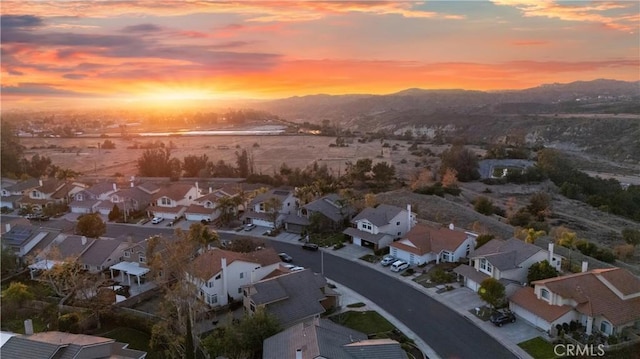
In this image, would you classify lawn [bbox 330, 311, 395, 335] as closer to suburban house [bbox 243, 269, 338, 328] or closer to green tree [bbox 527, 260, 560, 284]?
suburban house [bbox 243, 269, 338, 328]

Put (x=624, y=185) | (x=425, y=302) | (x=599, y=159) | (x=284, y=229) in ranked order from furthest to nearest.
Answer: (x=599, y=159) < (x=624, y=185) < (x=284, y=229) < (x=425, y=302)

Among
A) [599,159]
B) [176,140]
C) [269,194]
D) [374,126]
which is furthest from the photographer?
[374,126]

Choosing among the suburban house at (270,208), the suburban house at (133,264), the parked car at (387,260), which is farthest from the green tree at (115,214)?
the parked car at (387,260)

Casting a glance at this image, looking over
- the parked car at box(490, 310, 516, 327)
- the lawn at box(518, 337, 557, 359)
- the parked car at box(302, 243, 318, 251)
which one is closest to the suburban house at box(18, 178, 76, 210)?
the parked car at box(302, 243, 318, 251)

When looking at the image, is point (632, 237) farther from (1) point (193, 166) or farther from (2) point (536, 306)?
(1) point (193, 166)

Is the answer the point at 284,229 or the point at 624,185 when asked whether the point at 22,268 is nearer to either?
the point at 284,229

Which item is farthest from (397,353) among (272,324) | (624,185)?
(624,185)
